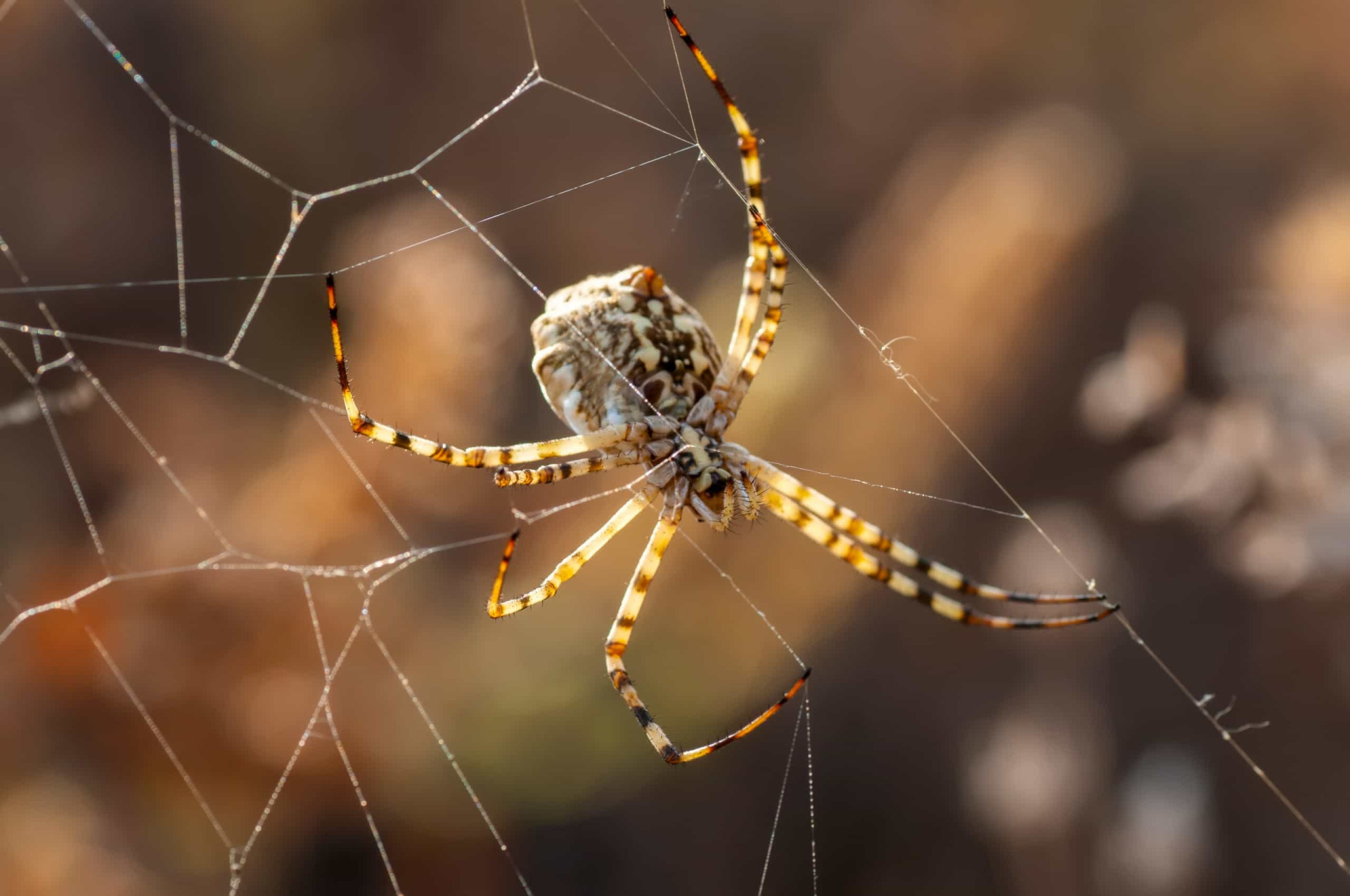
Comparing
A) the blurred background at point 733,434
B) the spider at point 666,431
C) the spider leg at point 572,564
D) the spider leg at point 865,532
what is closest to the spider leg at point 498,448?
the spider at point 666,431

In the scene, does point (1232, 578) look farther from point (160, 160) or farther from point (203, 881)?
point (160, 160)

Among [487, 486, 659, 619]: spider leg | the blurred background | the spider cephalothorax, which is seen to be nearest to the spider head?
the spider cephalothorax

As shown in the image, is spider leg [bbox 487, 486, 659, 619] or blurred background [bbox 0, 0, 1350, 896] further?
blurred background [bbox 0, 0, 1350, 896]

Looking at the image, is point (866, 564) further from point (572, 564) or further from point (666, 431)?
point (572, 564)

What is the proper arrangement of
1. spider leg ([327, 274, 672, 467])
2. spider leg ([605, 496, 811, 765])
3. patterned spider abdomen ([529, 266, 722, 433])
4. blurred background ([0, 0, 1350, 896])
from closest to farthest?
spider leg ([327, 274, 672, 467]) → patterned spider abdomen ([529, 266, 722, 433]) → spider leg ([605, 496, 811, 765]) → blurred background ([0, 0, 1350, 896])

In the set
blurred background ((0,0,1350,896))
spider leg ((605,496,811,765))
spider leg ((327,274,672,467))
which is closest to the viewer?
spider leg ((327,274,672,467))

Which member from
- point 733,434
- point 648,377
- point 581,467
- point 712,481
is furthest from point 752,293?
point 733,434

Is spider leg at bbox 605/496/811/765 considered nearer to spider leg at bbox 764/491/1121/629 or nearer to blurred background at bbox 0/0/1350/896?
spider leg at bbox 764/491/1121/629
